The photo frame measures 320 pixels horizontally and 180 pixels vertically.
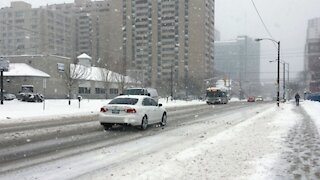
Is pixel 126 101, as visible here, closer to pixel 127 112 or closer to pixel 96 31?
pixel 127 112

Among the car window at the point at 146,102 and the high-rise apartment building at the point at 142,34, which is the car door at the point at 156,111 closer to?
the car window at the point at 146,102

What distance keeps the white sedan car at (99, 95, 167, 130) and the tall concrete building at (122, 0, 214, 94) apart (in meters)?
104

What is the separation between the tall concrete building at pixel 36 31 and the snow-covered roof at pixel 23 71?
46970mm

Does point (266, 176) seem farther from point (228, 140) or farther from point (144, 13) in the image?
point (144, 13)

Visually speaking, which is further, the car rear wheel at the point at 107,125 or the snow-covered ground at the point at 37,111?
the snow-covered ground at the point at 37,111

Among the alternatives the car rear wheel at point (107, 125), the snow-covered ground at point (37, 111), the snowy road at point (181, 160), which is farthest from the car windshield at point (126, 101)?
the snow-covered ground at point (37, 111)

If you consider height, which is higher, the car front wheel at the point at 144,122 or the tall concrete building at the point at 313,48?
the tall concrete building at the point at 313,48

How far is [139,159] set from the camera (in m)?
10.2

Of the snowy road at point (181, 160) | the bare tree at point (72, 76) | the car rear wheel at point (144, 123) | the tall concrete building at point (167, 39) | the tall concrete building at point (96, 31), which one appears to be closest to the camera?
the snowy road at point (181, 160)

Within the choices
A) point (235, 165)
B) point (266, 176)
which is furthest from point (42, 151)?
point (266, 176)

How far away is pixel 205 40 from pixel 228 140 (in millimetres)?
114089

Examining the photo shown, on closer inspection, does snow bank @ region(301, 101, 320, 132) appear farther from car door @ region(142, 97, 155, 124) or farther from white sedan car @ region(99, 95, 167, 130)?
white sedan car @ region(99, 95, 167, 130)

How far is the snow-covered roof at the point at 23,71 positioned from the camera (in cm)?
7160

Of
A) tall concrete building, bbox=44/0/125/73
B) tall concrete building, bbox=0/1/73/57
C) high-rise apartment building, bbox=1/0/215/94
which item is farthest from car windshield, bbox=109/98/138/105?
tall concrete building, bbox=44/0/125/73
